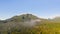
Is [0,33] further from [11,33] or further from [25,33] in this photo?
[25,33]

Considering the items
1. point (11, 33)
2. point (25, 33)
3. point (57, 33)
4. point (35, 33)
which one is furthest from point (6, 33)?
point (57, 33)

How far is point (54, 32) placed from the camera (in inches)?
4906

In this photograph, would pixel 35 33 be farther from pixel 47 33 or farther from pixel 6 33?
pixel 6 33

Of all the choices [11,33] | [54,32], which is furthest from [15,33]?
[54,32]

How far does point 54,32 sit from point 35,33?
18680 millimetres

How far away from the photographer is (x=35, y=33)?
117 meters

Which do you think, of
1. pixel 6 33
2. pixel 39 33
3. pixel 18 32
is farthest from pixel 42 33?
pixel 6 33

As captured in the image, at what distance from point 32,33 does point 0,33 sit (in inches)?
1186

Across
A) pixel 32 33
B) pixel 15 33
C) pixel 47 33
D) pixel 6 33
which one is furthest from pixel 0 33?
pixel 47 33

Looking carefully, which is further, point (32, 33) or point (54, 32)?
point (54, 32)

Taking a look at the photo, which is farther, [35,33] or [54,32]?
[54,32]

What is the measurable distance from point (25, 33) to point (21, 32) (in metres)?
4.24

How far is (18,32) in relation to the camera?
402 feet

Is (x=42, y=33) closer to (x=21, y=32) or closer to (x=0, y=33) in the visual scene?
(x=21, y=32)
